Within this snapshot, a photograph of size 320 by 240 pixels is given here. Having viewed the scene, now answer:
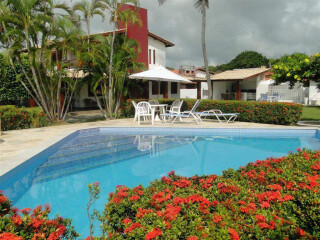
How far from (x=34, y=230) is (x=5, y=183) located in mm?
3495

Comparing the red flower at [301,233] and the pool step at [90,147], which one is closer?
the red flower at [301,233]

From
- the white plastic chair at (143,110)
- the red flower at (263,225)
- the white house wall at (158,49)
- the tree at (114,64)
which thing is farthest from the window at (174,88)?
the red flower at (263,225)

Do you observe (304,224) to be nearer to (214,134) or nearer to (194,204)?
(194,204)

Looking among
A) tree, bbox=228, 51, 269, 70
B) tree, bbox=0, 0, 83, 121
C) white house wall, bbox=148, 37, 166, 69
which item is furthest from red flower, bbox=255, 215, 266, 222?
tree, bbox=228, 51, 269, 70

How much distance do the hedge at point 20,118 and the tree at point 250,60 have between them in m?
57.5

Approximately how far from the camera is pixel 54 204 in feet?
14.1

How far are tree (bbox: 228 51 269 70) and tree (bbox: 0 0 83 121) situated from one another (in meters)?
54.9

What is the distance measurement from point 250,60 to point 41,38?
187 feet

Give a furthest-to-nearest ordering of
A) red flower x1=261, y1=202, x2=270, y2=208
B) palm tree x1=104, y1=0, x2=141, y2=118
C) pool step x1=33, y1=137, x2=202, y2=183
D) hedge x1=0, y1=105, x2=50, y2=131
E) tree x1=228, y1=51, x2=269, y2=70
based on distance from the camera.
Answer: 1. tree x1=228, y1=51, x2=269, y2=70
2. palm tree x1=104, y1=0, x2=141, y2=118
3. hedge x1=0, y1=105, x2=50, y2=131
4. pool step x1=33, y1=137, x2=202, y2=183
5. red flower x1=261, y1=202, x2=270, y2=208

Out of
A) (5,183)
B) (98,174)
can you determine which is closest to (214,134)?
(98,174)

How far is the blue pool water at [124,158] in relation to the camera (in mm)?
4770

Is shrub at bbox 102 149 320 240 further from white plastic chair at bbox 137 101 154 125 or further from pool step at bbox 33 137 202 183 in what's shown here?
white plastic chair at bbox 137 101 154 125

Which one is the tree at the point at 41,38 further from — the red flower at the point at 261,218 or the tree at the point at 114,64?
the red flower at the point at 261,218

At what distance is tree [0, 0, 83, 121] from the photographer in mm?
10461
